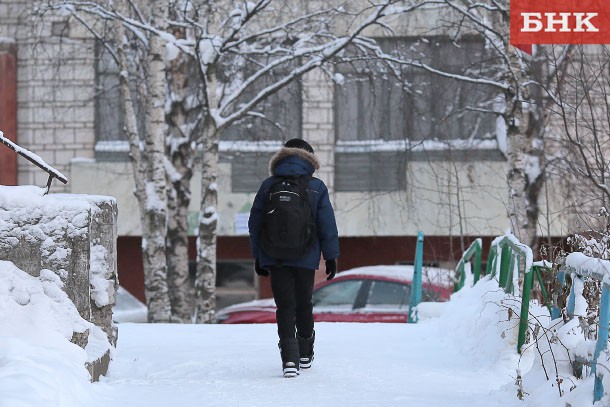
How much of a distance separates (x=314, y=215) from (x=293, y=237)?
24cm

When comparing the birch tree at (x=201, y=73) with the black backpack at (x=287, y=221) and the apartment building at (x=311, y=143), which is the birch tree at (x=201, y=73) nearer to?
the apartment building at (x=311, y=143)

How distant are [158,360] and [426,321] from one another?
3.78 meters

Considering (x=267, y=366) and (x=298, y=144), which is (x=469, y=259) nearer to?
(x=267, y=366)

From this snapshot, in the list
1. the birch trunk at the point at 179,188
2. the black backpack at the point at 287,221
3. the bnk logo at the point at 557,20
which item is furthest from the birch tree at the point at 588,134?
the birch trunk at the point at 179,188

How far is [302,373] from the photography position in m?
7.59

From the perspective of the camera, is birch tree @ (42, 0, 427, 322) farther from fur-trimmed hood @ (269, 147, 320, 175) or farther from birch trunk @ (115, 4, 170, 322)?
fur-trimmed hood @ (269, 147, 320, 175)

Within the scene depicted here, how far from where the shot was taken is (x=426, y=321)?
37.5ft

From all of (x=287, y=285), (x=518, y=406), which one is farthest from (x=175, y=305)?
(x=518, y=406)

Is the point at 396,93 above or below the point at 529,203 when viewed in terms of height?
above

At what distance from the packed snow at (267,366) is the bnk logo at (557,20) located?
4.36 meters

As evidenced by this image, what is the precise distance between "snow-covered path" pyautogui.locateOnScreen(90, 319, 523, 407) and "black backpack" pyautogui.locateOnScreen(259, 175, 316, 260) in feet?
2.57

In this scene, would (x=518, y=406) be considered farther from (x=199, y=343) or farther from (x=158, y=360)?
(x=199, y=343)

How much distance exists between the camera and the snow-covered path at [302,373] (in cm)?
661

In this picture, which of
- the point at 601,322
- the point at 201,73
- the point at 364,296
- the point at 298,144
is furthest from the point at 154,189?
the point at 601,322
